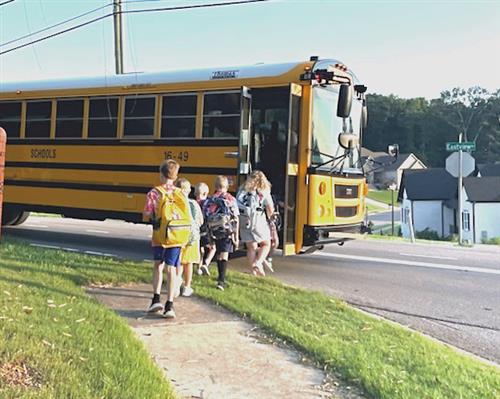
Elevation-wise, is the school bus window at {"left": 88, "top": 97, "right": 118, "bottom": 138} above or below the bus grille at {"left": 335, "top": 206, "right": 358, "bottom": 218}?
above

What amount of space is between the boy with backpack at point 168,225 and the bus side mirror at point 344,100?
3.45m

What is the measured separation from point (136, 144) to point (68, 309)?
17.4 ft

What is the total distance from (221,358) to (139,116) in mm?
6483

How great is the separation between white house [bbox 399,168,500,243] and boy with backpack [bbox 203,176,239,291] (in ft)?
132

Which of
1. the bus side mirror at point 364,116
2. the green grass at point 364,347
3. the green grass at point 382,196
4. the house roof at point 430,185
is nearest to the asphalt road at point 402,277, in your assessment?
the green grass at point 364,347

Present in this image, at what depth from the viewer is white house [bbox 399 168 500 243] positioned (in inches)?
1863

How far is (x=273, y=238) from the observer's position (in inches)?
343

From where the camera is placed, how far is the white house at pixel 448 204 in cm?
4731

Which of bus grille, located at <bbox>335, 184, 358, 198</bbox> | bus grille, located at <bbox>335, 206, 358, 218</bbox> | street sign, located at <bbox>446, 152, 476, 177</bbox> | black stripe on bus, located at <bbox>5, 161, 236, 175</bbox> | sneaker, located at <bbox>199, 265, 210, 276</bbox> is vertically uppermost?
street sign, located at <bbox>446, 152, 476, 177</bbox>

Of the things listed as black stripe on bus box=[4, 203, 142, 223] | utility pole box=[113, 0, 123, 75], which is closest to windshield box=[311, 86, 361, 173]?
black stripe on bus box=[4, 203, 142, 223]

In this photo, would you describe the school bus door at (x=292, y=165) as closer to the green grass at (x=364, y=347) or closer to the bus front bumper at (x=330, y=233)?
the bus front bumper at (x=330, y=233)

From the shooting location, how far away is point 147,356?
178 inches

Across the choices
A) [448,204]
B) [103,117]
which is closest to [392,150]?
[103,117]

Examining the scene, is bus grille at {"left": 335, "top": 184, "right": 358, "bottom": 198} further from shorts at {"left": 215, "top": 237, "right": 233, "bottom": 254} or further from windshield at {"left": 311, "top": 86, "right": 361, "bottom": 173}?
shorts at {"left": 215, "top": 237, "right": 233, "bottom": 254}
